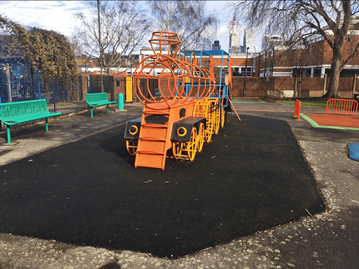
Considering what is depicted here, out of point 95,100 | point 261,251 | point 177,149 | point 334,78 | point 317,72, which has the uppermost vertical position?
point 317,72

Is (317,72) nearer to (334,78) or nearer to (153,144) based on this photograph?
(334,78)

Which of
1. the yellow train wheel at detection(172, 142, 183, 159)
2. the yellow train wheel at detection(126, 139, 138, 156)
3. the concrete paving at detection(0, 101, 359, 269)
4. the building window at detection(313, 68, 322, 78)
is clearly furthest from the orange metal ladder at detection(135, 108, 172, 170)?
the building window at detection(313, 68, 322, 78)

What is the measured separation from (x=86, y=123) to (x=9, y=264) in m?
8.41

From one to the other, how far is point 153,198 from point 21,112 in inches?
238

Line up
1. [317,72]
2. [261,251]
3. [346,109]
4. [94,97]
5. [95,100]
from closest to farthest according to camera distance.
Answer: [261,251]
[94,97]
[95,100]
[346,109]
[317,72]

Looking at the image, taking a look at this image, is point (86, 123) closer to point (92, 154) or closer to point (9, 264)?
point (92, 154)

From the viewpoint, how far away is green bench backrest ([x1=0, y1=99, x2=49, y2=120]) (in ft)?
23.7

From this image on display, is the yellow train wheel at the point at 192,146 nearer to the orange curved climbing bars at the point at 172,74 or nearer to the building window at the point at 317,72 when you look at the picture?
the orange curved climbing bars at the point at 172,74


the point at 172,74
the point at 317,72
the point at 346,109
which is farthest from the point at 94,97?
the point at 317,72

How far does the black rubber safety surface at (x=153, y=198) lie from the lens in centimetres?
304

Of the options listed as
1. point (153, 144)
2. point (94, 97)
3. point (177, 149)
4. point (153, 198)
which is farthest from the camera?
point (94, 97)

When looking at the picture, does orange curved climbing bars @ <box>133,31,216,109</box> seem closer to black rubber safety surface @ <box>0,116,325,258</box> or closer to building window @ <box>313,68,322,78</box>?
black rubber safety surface @ <box>0,116,325,258</box>

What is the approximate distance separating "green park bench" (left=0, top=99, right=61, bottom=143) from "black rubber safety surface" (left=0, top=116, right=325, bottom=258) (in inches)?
77.8

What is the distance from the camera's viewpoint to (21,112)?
7.79m
